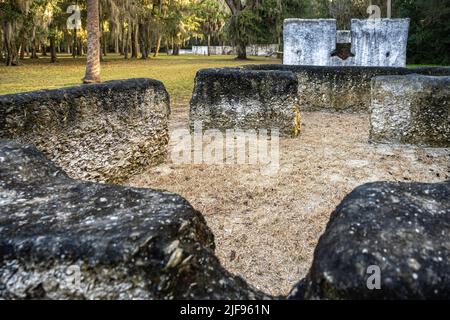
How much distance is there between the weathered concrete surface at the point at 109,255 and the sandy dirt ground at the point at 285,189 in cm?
145

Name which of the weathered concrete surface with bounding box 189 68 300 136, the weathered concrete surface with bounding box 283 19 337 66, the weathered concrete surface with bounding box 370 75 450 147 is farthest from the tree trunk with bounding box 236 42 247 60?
the weathered concrete surface with bounding box 370 75 450 147

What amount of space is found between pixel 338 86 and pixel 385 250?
8897mm

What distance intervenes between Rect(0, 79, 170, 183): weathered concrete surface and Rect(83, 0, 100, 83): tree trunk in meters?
10.3

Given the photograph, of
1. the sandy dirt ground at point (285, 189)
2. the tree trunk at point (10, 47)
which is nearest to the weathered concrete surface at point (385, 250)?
the sandy dirt ground at point (285, 189)

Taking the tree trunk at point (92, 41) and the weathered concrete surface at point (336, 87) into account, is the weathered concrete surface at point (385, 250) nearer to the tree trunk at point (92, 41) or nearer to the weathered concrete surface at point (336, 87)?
the weathered concrete surface at point (336, 87)

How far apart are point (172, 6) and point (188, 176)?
1206 inches

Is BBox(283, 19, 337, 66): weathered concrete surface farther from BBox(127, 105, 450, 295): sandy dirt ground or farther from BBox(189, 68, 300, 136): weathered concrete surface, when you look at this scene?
BBox(189, 68, 300, 136): weathered concrete surface

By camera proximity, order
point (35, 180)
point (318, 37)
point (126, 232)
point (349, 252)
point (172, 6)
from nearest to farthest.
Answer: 1. point (349, 252)
2. point (126, 232)
3. point (35, 180)
4. point (318, 37)
5. point (172, 6)

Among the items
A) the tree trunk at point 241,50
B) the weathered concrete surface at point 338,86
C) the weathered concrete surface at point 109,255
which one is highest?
the tree trunk at point 241,50

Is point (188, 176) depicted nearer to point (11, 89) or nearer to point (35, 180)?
point (35, 180)

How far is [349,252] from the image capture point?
1.44 m

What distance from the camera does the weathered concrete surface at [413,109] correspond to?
6258mm
